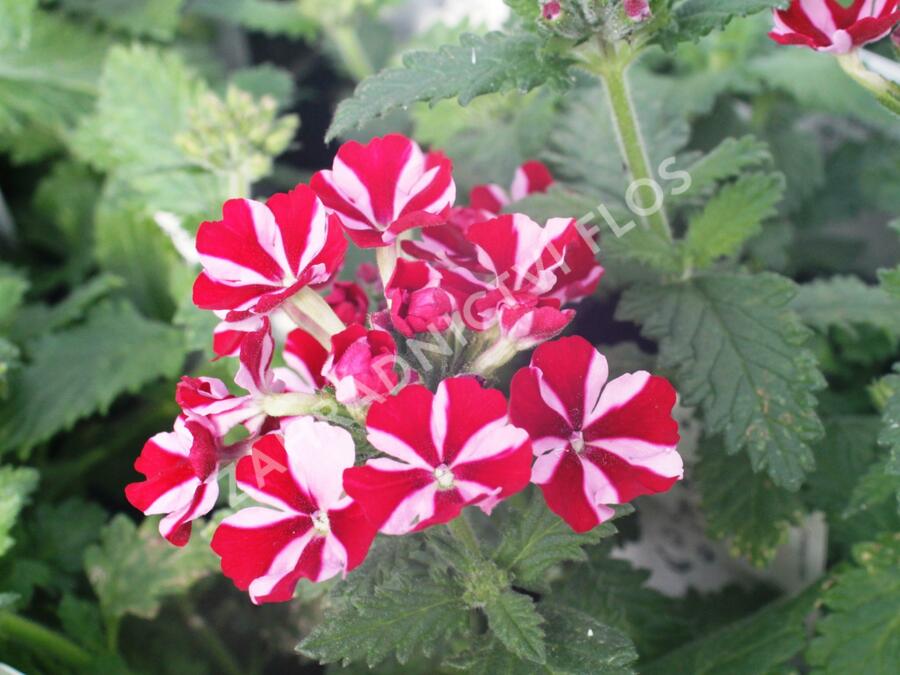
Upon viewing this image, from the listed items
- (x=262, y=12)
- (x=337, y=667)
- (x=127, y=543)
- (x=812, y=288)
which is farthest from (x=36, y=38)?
(x=812, y=288)

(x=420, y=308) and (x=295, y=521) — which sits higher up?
(x=420, y=308)

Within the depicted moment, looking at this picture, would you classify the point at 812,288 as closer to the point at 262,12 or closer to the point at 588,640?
the point at 588,640

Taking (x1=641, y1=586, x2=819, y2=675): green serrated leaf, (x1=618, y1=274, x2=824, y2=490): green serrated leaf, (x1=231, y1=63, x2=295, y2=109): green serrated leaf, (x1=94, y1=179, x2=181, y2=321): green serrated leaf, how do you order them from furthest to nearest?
(x1=231, y1=63, x2=295, y2=109): green serrated leaf
(x1=94, y1=179, x2=181, y2=321): green serrated leaf
(x1=641, y1=586, x2=819, y2=675): green serrated leaf
(x1=618, y1=274, x2=824, y2=490): green serrated leaf

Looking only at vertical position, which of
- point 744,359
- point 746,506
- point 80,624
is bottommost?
point 80,624

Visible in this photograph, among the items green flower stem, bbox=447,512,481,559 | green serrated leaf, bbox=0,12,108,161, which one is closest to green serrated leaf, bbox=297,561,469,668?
green flower stem, bbox=447,512,481,559

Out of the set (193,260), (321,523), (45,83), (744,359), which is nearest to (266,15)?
(45,83)

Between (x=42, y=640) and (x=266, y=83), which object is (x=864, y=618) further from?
(x=266, y=83)

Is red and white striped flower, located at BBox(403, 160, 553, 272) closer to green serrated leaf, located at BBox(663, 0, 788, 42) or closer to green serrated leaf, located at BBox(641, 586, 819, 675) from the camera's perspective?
green serrated leaf, located at BBox(663, 0, 788, 42)
